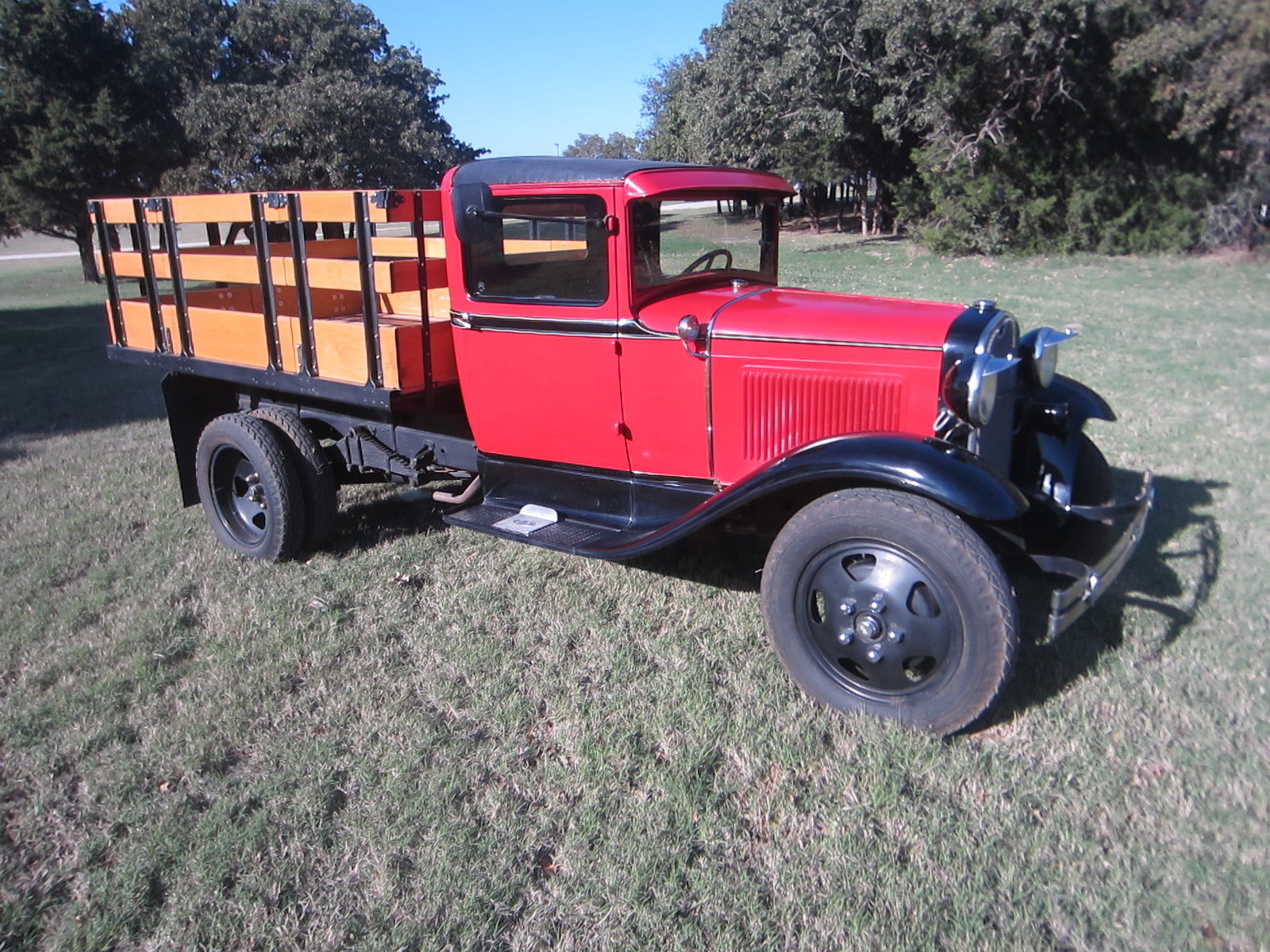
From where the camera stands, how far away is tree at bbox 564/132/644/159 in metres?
60.8

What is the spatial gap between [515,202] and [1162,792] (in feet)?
10.6

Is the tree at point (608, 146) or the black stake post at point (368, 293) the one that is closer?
the black stake post at point (368, 293)

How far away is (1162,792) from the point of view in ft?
9.27

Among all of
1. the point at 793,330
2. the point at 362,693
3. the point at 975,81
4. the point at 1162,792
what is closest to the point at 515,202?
the point at 793,330

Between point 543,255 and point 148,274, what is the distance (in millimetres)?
2601

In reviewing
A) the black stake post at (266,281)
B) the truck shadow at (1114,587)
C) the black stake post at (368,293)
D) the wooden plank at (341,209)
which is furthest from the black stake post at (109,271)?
the truck shadow at (1114,587)

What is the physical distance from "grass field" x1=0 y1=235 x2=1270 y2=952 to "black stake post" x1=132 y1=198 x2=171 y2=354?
1.15 meters

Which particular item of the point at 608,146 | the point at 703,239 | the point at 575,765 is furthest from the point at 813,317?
the point at 608,146

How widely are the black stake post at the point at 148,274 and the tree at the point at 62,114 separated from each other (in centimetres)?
1577

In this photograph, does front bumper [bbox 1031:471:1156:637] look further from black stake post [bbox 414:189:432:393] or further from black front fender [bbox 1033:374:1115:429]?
black stake post [bbox 414:189:432:393]

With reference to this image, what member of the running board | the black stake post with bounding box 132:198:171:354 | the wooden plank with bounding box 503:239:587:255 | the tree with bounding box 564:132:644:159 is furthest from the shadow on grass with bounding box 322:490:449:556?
the tree with bounding box 564:132:644:159

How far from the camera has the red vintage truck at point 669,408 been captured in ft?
10.3

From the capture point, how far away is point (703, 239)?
4.51 meters

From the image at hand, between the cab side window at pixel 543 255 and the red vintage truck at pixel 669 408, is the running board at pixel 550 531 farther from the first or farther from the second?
the cab side window at pixel 543 255
